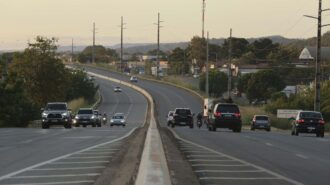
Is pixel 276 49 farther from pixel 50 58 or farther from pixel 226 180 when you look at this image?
pixel 226 180

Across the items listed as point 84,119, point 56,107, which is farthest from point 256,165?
point 84,119

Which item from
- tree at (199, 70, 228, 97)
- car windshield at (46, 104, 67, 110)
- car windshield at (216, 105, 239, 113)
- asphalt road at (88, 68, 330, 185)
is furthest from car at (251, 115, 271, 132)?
tree at (199, 70, 228, 97)

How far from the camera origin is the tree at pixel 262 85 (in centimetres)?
12950

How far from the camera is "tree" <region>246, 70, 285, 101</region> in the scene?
12950 centimetres

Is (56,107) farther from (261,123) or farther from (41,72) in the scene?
(41,72)

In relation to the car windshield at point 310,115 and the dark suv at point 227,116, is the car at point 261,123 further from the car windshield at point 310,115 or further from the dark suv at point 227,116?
the car windshield at point 310,115

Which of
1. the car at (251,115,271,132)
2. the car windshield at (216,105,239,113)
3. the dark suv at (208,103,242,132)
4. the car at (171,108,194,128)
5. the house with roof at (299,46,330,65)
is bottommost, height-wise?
the car at (251,115,271,132)

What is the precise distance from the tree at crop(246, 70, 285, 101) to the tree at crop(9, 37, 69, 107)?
1927 inches

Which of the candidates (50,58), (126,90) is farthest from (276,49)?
(50,58)

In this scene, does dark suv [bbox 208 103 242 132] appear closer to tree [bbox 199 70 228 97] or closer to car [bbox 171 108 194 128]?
car [bbox 171 108 194 128]

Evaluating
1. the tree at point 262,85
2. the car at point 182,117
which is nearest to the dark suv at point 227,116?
the car at point 182,117

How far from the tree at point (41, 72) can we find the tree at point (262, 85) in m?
49.0

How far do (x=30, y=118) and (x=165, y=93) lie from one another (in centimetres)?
6145

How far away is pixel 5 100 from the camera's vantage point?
217ft
